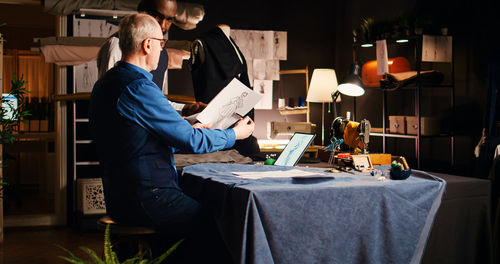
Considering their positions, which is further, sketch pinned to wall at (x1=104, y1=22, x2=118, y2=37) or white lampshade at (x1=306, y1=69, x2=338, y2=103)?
sketch pinned to wall at (x1=104, y1=22, x2=118, y2=37)

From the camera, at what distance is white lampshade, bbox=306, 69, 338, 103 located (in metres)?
4.91

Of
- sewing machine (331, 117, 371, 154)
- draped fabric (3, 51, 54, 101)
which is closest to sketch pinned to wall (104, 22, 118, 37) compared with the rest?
sewing machine (331, 117, 371, 154)

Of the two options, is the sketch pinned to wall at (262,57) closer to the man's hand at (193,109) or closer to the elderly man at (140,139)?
the man's hand at (193,109)

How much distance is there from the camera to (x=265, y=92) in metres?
5.73

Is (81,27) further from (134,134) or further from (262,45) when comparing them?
(134,134)

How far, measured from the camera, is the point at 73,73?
491 centimetres

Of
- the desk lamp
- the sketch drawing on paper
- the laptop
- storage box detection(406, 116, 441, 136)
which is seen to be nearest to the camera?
the sketch drawing on paper

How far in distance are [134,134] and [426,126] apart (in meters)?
2.67

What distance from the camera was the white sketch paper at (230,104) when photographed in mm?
2078

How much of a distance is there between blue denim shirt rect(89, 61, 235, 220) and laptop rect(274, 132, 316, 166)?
60 cm

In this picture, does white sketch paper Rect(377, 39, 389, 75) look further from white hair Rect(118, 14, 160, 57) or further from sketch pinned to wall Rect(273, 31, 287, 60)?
white hair Rect(118, 14, 160, 57)

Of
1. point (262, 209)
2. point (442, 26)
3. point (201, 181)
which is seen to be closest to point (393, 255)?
point (262, 209)

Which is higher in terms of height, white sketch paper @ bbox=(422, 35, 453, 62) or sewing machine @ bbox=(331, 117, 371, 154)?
white sketch paper @ bbox=(422, 35, 453, 62)

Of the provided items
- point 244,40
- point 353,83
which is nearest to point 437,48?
point 353,83
